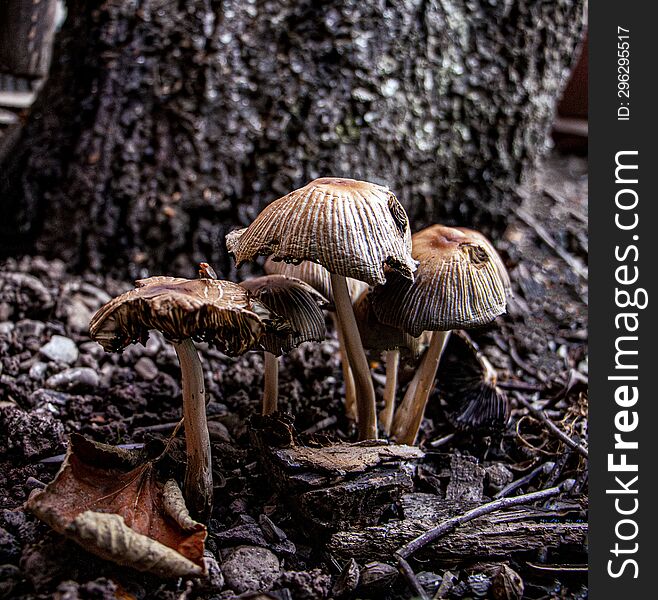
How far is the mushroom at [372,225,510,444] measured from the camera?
1.95 metres

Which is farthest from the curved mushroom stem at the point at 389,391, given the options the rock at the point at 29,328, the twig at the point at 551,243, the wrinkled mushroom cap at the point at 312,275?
the twig at the point at 551,243

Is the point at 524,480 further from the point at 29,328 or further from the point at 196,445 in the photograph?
the point at 29,328

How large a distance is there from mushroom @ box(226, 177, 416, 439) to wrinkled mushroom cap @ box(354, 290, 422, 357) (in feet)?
1.36

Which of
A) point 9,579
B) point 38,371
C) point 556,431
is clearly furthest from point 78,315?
point 556,431

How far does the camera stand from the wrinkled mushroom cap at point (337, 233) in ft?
5.61

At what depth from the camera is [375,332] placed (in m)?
2.30

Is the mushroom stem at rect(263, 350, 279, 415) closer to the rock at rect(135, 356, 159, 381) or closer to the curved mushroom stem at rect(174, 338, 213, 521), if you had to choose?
the curved mushroom stem at rect(174, 338, 213, 521)

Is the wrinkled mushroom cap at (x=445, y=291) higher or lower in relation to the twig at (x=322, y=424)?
higher

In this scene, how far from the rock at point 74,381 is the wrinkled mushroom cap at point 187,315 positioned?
86cm

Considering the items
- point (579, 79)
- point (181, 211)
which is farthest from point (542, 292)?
point (579, 79)

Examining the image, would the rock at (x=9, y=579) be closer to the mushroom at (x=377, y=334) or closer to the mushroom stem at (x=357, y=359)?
the mushroom stem at (x=357, y=359)

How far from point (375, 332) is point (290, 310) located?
434 mm

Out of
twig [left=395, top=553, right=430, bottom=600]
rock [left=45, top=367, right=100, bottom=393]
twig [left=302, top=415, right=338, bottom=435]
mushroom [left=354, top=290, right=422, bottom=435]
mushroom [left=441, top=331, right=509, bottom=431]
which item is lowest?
twig [left=395, top=553, right=430, bottom=600]

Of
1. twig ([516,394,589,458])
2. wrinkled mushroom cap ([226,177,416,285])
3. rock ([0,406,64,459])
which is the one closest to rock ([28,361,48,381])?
rock ([0,406,64,459])
